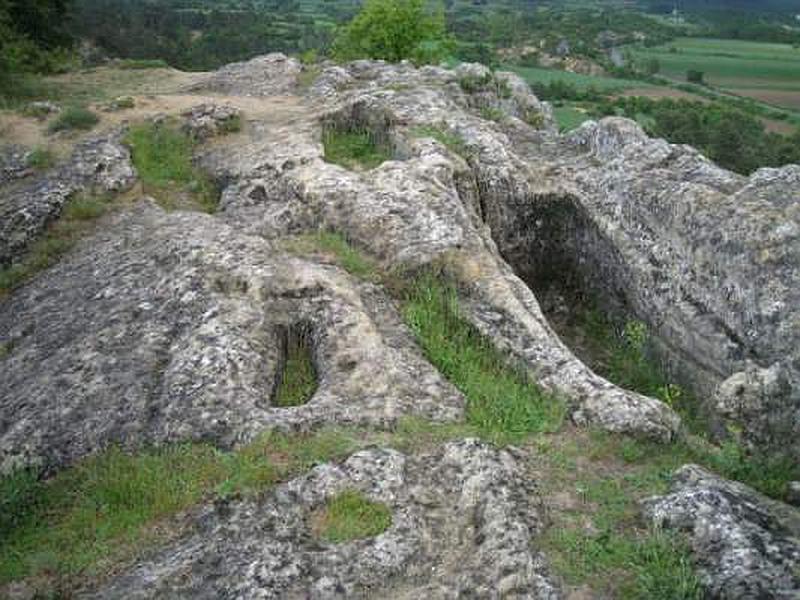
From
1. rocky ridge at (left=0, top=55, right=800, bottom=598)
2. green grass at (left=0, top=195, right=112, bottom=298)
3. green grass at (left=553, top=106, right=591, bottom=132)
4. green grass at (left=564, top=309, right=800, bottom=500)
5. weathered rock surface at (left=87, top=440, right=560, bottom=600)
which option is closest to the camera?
weathered rock surface at (left=87, top=440, right=560, bottom=600)

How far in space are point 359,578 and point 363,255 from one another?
22.5 feet

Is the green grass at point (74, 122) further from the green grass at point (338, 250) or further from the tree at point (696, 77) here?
the tree at point (696, 77)

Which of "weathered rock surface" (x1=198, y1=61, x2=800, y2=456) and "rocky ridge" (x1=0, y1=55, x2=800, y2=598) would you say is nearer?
"rocky ridge" (x1=0, y1=55, x2=800, y2=598)

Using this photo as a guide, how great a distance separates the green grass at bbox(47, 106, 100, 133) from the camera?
18953 millimetres

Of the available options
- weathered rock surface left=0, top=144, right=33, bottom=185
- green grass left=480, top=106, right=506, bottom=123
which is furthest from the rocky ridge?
green grass left=480, top=106, right=506, bottom=123

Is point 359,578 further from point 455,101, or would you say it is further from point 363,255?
point 455,101

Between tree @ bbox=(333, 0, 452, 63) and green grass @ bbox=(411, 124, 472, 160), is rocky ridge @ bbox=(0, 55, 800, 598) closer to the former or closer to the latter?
green grass @ bbox=(411, 124, 472, 160)

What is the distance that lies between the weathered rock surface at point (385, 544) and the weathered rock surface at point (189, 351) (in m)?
1.09

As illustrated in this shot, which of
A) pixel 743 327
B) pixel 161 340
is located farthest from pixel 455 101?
pixel 161 340

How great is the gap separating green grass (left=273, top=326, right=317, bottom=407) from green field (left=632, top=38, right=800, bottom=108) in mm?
81861

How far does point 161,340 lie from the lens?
1104 centimetres

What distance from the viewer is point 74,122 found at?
19.0 meters

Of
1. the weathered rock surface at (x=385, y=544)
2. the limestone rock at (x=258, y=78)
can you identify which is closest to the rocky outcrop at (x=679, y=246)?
the weathered rock surface at (x=385, y=544)

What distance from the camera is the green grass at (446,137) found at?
56.2 feet
